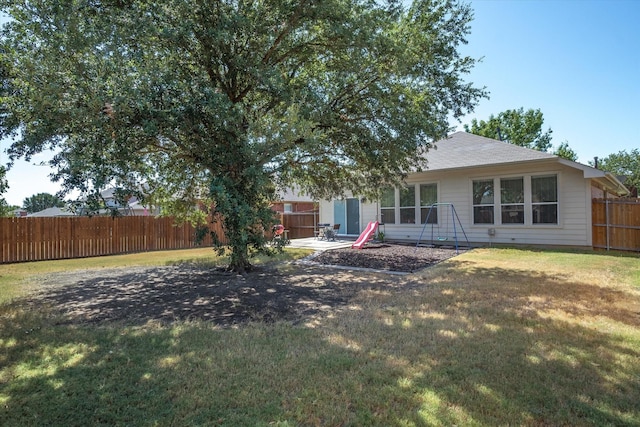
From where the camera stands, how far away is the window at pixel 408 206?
15195mm

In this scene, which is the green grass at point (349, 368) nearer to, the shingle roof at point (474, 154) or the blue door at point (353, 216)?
the shingle roof at point (474, 154)

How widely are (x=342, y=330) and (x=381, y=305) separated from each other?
1376mm

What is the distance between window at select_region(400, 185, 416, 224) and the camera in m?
15.2

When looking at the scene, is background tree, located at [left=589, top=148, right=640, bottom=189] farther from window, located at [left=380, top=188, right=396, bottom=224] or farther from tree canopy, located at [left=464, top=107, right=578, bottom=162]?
window, located at [left=380, top=188, right=396, bottom=224]

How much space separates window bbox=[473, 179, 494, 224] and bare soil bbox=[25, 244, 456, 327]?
4026 millimetres

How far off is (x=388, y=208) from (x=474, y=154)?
419cm

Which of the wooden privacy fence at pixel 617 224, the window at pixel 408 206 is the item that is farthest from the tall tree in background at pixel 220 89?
the wooden privacy fence at pixel 617 224

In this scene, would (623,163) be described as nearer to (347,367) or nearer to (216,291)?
(216,291)

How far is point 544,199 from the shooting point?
12.3m

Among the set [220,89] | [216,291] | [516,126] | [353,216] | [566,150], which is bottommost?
[216,291]

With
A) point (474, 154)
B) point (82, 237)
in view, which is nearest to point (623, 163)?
point (474, 154)

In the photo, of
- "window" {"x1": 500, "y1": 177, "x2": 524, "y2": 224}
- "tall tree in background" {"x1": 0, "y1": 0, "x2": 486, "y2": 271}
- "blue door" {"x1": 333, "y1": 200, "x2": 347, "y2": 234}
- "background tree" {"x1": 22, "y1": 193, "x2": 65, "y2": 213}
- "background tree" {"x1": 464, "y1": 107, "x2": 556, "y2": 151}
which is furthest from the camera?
"background tree" {"x1": 22, "y1": 193, "x2": 65, "y2": 213}

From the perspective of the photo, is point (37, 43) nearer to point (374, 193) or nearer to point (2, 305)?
point (2, 305)

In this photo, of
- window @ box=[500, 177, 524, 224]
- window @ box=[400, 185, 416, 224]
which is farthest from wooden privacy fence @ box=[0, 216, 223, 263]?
window @ box=[500, 177, 524, 224]
